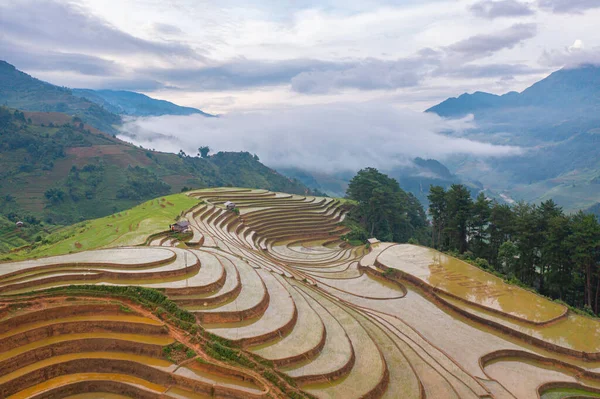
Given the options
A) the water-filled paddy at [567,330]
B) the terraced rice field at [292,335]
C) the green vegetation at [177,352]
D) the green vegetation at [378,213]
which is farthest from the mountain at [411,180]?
the green vegetation at [177,352]

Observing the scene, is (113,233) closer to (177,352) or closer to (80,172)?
(177,352)

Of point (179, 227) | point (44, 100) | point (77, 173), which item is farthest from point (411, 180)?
point (44, 100)

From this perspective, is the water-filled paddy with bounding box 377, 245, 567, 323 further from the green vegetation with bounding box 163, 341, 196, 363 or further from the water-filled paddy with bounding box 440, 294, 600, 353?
the green vegetation with bounding box 163, 341, 196, 363

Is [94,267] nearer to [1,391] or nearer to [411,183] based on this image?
[1,391]

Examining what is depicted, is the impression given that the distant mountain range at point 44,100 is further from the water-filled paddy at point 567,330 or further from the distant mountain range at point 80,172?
the water-filled paddy at point 567,330

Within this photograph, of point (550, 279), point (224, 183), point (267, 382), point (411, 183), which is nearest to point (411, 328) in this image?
point (267, 382)
